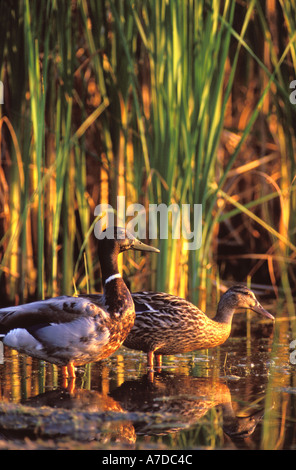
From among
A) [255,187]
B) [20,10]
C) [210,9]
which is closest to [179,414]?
[210,9]

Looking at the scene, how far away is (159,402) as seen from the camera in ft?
15.1

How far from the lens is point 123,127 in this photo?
279 inches

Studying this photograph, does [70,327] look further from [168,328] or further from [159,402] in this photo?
[168,328]

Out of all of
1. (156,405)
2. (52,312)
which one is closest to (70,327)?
(52,312)

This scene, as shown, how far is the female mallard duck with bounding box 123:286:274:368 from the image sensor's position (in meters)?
5.75

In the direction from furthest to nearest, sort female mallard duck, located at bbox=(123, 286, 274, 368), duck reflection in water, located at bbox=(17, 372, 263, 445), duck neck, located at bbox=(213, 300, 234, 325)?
duck neck, located at bbox=(213, 300, 234, 325), female mallard duck, located at bbox=(123, 286, 274, 368), duck reflection in water, located at bbox=(17, 372, 263, 445)

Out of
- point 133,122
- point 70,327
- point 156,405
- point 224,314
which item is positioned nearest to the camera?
point 156,405

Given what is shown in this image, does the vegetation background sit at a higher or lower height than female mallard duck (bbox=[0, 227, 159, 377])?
higher

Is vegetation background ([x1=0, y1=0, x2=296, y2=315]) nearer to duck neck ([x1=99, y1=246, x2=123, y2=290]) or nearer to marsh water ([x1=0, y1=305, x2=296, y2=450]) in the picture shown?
duck neck ([x1=99, y1=246, x2=123, y2=290])

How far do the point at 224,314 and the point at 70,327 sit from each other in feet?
5.18

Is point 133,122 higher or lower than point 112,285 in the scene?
higher

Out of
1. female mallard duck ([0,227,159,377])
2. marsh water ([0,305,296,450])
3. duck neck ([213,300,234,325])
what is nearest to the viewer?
marsh water ([0,305,296,450])

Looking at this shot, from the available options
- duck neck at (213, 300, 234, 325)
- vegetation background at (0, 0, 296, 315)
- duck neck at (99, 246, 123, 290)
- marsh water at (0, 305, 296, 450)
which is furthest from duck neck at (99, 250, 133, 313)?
duck neck at (213, 300, 234, 325)

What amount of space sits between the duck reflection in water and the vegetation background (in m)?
1.52
